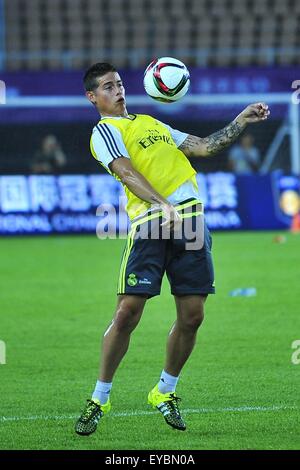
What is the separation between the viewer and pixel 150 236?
20.8 ft

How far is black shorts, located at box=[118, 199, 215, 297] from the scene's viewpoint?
6297 millimetres

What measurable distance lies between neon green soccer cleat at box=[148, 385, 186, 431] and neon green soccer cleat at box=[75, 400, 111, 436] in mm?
370

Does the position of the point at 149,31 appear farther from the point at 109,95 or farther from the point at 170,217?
the point at 170,217

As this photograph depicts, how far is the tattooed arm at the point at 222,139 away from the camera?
6562mm

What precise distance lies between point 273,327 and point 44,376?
2878mm

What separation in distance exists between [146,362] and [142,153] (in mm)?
2672

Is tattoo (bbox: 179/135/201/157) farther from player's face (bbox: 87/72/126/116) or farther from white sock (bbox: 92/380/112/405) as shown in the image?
white sock (bbox: 92/380/112/405)
